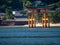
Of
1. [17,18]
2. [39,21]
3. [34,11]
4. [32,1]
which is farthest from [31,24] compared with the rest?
[32,1]

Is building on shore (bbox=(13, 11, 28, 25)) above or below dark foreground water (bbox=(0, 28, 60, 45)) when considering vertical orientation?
below

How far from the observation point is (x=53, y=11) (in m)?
113

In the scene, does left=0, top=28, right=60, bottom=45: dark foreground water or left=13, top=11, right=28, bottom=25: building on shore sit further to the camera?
left=13, top=11, right=28, bottom=25: building on shore

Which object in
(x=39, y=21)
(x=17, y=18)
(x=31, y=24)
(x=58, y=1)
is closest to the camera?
(x=31, y=24)

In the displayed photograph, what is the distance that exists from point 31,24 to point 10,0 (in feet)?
126

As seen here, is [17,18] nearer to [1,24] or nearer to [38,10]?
[1,24]

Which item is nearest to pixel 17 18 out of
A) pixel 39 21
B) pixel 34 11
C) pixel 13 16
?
pixel 13 16

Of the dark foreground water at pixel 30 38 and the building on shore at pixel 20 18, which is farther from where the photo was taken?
the building on shore at pixel 20 18

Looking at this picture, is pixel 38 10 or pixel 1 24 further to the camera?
pixel 1 24

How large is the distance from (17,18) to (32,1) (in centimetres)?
1739

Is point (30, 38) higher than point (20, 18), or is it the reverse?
point (30, 38)

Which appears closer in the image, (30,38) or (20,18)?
(30,38)

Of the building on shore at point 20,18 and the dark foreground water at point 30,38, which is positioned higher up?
the dark foreground water at point 30,38

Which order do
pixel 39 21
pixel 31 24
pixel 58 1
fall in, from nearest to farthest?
pixel 31 24
pixel 39 21
pixel 58 1
